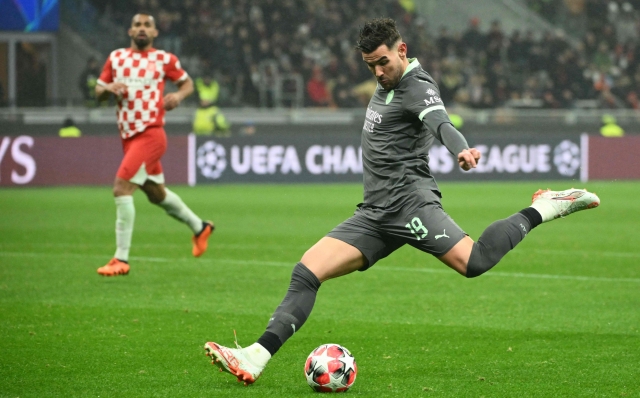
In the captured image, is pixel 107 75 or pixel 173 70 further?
pixel 173 70

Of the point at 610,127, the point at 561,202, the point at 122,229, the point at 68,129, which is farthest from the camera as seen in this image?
the point at 610,127

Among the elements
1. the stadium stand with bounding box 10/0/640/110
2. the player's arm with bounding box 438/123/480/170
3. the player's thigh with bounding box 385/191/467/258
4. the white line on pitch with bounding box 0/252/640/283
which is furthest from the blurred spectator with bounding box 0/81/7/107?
the player's arm with bounding box 438/123/480/170

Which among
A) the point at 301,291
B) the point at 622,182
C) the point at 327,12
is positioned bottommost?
the point at 622,182

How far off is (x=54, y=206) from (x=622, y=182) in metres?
12.6

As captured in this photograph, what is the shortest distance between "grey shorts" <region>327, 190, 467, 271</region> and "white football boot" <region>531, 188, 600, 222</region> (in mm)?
597

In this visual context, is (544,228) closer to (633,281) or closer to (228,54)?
(633,281)

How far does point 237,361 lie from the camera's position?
483 centimetres

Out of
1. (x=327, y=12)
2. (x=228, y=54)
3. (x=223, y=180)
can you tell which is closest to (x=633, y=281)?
(x=223, y=180)

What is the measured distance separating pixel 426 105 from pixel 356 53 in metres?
22.2

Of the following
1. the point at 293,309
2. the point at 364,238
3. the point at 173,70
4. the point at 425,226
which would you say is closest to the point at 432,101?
the point at 425,226

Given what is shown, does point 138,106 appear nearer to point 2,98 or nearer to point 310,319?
point 310,319

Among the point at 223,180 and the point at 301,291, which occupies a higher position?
the point at 301,291

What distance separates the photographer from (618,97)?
2814 centimetres

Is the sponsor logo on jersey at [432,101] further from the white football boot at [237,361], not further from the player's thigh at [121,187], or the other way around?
the player's thigh at [121,187]
